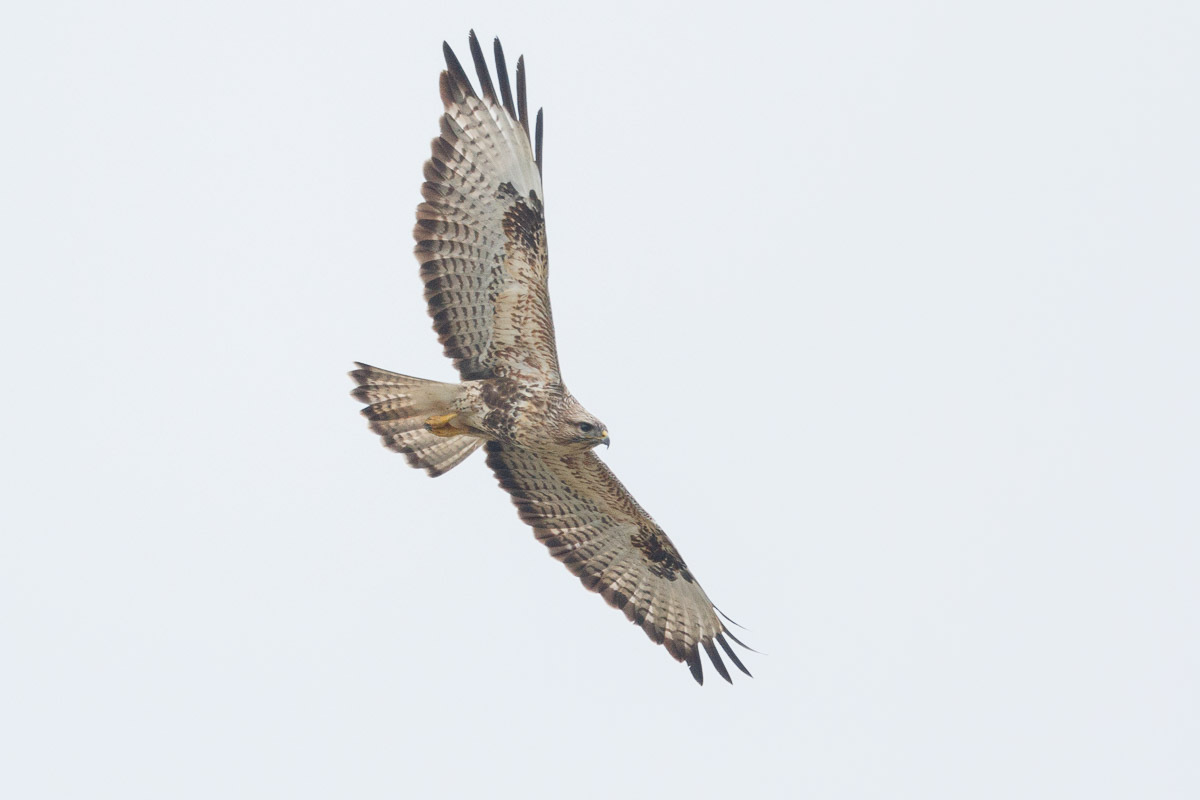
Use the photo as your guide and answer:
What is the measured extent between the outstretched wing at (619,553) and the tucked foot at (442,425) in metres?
0.43

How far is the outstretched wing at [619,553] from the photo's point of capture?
41.3 feet

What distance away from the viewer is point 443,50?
11.8 meters

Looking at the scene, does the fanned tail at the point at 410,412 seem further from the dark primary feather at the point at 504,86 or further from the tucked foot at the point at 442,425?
the dark primary feather at the point at 504,86

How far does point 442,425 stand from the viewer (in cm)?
1205

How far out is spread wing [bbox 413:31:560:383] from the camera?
11.6 m

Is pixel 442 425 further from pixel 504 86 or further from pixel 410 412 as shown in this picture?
pixel 504 86

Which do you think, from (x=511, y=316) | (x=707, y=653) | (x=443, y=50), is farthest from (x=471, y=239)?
(x=707, y=653)

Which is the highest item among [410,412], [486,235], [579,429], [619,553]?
[486,235]

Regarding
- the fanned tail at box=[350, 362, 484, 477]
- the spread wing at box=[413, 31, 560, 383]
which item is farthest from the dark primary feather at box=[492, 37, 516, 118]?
the fanned tail at box=[350, 362, 484, 477]

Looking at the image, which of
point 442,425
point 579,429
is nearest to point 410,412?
point 442,425

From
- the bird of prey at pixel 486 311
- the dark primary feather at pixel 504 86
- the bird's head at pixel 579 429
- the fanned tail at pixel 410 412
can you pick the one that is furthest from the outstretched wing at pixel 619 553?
the dark primary feather at pixel 504 86

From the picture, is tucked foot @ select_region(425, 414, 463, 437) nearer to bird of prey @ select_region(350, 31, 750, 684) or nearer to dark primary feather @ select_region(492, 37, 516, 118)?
bird of prey @ select_region(350, 31, 750, 684)

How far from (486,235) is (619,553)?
2796 mm

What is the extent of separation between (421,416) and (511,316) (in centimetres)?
105
